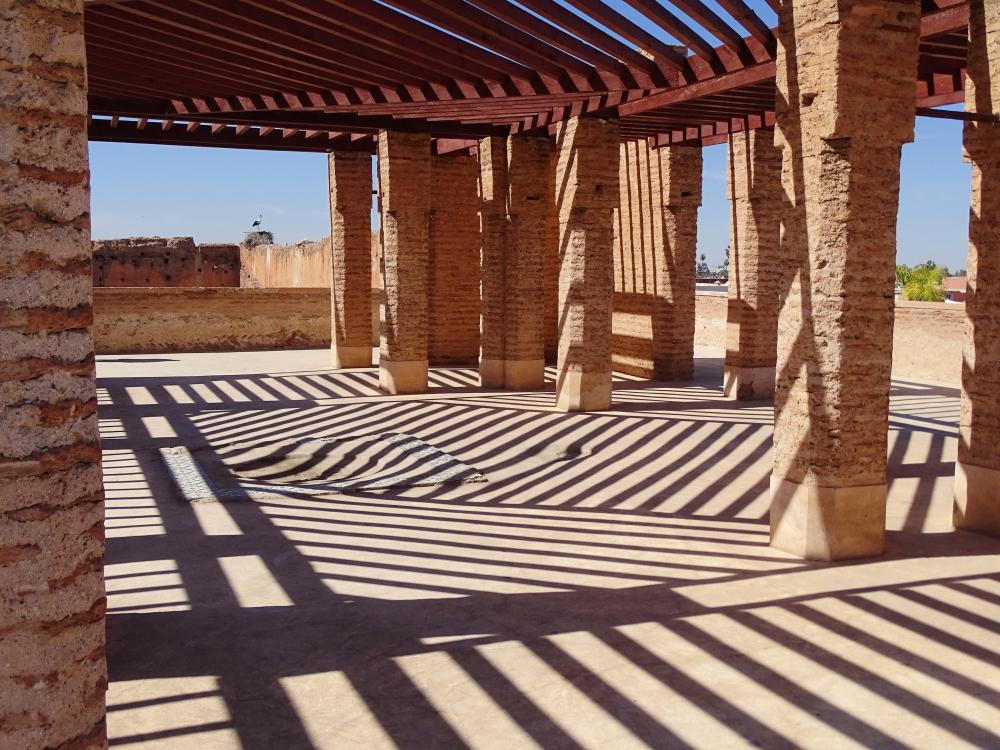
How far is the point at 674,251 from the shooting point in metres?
16.0

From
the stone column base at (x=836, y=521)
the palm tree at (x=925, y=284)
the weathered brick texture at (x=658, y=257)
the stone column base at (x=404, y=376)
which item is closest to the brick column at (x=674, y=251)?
the weathered brick texture at (x=658, y=257)

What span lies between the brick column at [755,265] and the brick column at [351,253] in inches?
272

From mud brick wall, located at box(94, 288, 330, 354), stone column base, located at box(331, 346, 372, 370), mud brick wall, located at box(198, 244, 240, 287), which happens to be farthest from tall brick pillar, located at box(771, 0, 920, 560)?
mud brick wall, located at box(198, 244, 240, 287)

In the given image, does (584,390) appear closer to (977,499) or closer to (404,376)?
(404,376)

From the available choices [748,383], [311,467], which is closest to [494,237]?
[748,383]

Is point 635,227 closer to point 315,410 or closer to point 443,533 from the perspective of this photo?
point 315,410

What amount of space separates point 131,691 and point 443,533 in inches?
134

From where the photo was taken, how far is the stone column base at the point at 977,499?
7676 mm

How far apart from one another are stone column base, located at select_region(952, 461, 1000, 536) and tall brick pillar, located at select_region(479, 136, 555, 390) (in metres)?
8.14

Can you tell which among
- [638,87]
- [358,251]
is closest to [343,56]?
[638,87]

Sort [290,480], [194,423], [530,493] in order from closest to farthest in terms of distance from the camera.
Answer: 1. [530,493]
2. [290,480]
3. [194,423]

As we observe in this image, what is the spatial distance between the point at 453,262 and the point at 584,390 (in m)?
5.82

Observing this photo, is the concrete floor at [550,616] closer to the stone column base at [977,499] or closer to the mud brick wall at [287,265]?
the stone column base at [977,499]

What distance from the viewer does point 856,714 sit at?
4.51 meters
